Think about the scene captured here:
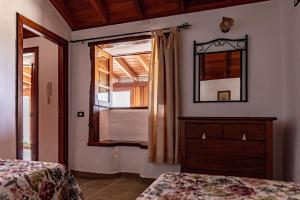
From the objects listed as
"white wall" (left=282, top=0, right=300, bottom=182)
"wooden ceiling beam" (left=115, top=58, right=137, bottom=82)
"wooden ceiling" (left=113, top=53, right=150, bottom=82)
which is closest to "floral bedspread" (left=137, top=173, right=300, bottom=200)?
"white wall" (left=282, top=0, right=300, bottom=182)

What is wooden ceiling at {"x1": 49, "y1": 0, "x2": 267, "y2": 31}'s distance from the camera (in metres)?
3.21

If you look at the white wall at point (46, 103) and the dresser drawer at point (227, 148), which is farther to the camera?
the white wall at point (46, 103)

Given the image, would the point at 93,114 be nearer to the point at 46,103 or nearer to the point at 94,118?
→ the point at 94,118

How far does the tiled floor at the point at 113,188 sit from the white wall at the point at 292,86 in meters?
1.75

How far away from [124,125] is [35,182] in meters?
2.47

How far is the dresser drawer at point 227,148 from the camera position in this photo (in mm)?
2377

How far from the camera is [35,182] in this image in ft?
4.82

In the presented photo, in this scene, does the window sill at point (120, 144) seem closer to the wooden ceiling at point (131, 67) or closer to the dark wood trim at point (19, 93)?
the dark wood trim at point (19, 93)

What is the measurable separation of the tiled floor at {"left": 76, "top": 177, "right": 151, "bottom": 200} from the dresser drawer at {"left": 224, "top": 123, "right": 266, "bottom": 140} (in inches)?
51.9

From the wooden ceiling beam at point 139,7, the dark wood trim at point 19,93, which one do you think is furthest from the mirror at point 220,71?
the dark wood trim at point 19,93

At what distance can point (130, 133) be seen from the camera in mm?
3869

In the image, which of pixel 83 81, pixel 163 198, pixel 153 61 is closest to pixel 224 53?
pixel 153 61

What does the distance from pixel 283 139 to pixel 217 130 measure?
0.89 metres

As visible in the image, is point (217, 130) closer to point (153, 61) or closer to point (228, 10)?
point (153, 61)
